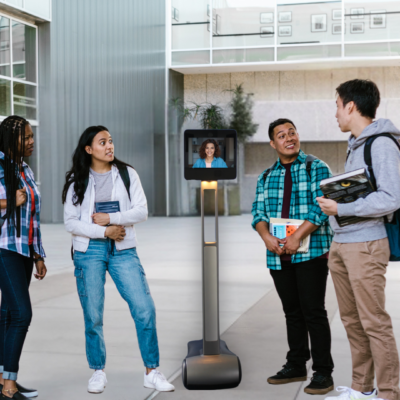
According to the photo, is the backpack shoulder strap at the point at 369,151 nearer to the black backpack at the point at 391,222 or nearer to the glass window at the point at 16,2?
the black backpack at the point at 391,222

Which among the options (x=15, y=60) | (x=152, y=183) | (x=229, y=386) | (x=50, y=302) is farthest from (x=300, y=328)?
(x=152, y=183)

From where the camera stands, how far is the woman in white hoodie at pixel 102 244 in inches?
139

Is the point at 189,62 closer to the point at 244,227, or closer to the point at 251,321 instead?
the point at 244,227

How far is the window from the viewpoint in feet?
54.5

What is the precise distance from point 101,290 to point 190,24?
21396 mm

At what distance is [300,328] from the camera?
3.74 m

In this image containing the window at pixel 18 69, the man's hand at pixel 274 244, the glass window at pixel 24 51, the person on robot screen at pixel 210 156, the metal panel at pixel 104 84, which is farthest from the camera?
the metal panel at pixel 104 84

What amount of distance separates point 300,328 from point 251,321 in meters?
1.80

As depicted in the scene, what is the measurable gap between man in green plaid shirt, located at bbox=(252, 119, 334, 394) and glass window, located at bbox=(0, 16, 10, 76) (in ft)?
47.6

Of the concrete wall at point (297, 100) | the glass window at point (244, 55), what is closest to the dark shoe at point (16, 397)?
the concrete wall at point (297, 100)

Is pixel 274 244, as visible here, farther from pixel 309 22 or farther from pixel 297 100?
pixel 297 100

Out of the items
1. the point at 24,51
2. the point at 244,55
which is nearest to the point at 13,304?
the point at 24,51

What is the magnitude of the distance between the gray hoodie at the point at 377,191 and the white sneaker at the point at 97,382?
1.64 meters

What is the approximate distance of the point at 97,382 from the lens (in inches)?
141
